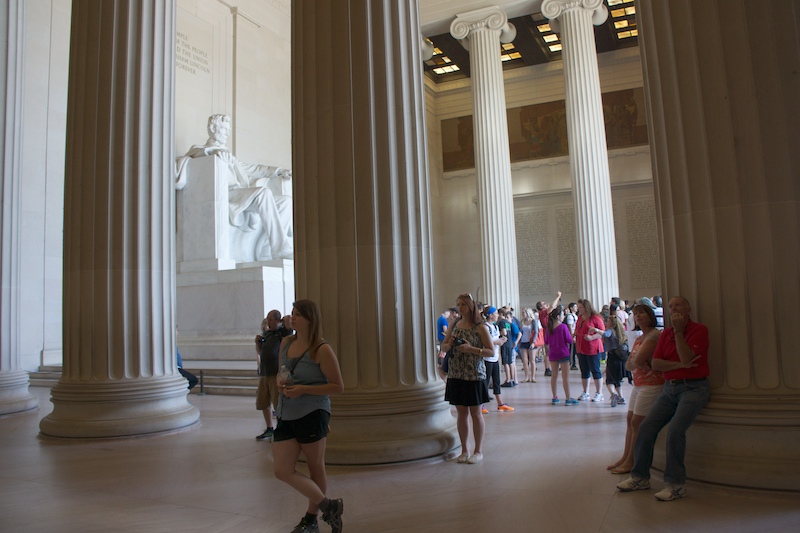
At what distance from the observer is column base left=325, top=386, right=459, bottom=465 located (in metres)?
5.12

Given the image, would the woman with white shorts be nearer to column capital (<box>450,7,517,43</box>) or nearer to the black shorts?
the black shorts

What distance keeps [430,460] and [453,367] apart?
79 centimetres

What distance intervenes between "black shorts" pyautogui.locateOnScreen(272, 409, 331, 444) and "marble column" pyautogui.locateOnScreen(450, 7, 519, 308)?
17.2 m

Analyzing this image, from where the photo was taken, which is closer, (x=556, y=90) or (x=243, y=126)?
(x=243, y=126)

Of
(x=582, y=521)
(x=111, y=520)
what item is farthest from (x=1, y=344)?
(x=582, y=521)

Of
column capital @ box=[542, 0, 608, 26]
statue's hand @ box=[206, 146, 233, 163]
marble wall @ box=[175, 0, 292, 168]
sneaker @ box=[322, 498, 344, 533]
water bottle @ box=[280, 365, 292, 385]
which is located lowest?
sneaker @ box=[322, 498, 344, 533]

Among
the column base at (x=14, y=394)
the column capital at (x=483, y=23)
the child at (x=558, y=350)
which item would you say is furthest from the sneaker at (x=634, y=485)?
the column capital at (x=483, y=23)

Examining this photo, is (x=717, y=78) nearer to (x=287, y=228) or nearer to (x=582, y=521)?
(x=582, y=521)

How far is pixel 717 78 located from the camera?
4.26 meters

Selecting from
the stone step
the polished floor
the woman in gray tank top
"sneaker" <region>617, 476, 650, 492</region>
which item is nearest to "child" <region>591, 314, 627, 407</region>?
the polished floor

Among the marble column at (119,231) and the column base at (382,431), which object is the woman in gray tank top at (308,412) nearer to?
the column base at (382,431)

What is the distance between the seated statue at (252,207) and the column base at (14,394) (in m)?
5.63

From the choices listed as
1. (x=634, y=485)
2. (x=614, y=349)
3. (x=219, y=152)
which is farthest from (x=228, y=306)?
(x=634, y=485)

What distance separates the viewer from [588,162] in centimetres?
1956
